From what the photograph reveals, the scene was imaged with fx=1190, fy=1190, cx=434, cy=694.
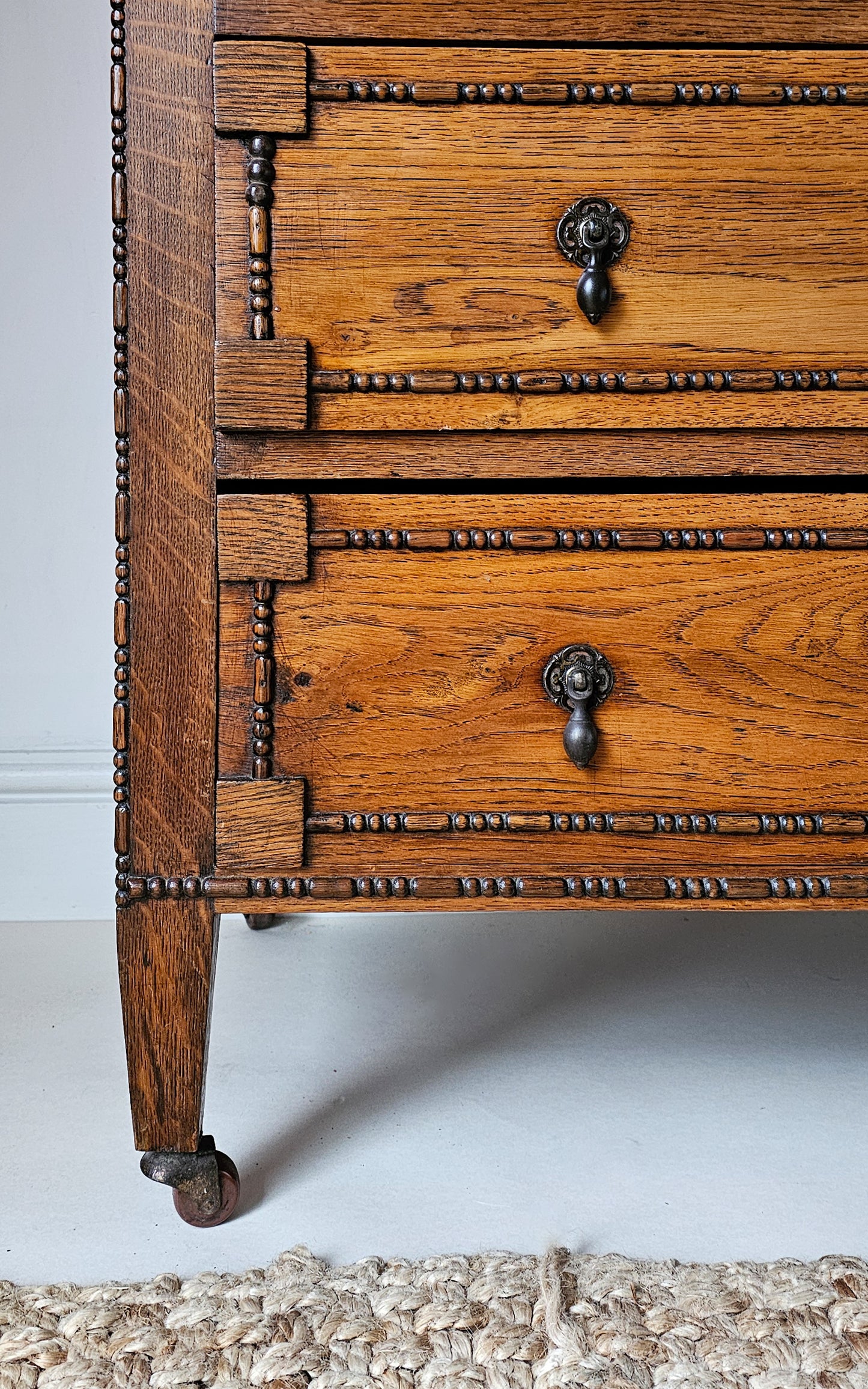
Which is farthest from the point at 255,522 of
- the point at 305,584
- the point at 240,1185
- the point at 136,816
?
the point at 240,1185

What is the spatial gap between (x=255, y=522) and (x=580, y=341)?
8.3 inches

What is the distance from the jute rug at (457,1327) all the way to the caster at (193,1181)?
0.20 ft

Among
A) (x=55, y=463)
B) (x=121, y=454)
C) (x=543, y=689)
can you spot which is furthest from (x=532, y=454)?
(x=55, y=463)

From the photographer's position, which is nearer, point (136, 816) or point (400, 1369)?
point (400, 1369)

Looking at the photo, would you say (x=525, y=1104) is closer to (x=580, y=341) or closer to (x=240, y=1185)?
(x=240, y=1185)

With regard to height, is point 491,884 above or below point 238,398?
below

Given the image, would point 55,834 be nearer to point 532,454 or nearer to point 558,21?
point 532,454

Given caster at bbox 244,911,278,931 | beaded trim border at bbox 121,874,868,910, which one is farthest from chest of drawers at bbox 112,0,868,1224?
caster at bbox 244,911,278,931

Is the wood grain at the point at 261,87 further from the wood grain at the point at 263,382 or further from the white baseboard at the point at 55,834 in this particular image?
the white baseboard at the point at 55,834

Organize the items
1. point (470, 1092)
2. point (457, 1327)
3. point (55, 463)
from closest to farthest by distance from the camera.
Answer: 1. point (457, 1327)
2. point (470, 1092)
3. point (55, 463)

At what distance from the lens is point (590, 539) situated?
68cm

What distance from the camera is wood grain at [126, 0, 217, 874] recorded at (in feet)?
2.17

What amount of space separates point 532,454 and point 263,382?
0.51ft

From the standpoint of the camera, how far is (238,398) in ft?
2.17
